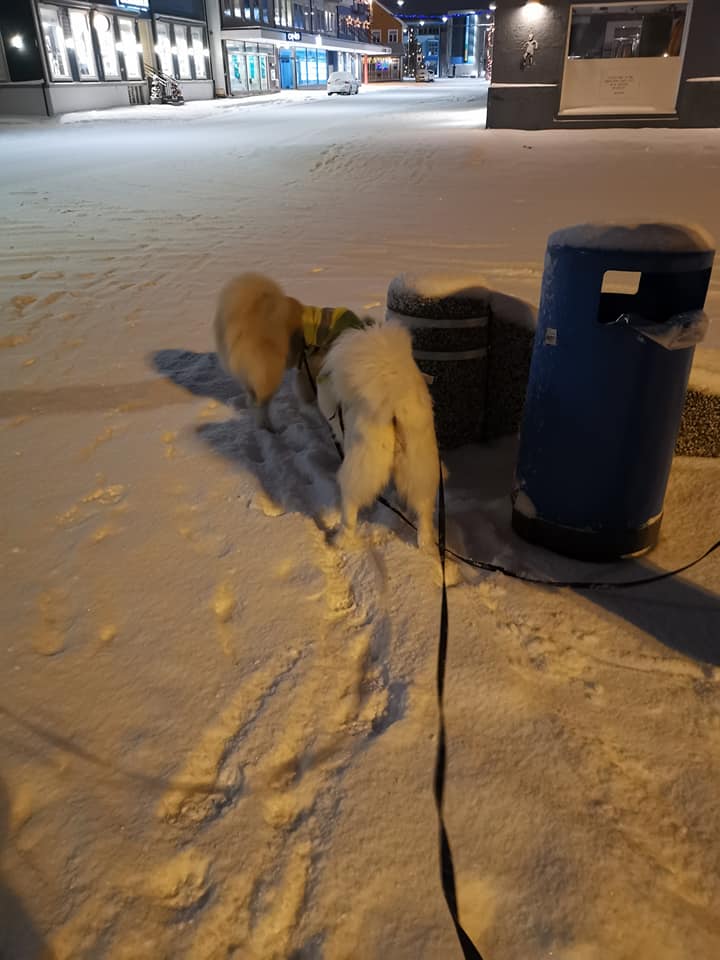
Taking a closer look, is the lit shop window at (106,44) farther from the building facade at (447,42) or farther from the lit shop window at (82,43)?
the building facade at (447,42)

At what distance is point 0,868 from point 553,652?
5.25 feet

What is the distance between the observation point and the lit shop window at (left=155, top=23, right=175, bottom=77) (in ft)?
91.9

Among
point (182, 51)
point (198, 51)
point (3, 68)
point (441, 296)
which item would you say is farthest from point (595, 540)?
point (198, 51)

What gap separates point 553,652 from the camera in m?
2.04

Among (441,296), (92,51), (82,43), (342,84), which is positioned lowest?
(441,296)

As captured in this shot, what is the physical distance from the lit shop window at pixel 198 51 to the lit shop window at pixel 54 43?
1015 centimetres

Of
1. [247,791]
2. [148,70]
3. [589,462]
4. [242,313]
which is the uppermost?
[148,70]

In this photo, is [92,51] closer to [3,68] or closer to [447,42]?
[3,68]

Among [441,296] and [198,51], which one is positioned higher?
[198,51]

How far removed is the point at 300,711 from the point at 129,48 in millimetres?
32116

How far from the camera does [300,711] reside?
6.07 ft

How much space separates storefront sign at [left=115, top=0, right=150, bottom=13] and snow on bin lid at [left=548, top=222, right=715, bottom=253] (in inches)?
1217

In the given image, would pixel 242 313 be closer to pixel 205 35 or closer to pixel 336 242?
pixel 336 242

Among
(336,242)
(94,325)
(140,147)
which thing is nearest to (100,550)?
(94,325)
